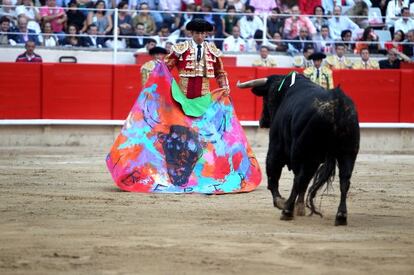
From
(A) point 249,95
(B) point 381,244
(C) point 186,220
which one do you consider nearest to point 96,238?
(C) point 186,220

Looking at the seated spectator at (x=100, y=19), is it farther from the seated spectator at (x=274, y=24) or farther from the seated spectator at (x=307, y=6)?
the seated spectator at (x=307, y=6)

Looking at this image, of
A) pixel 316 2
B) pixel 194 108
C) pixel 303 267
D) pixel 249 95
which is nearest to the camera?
pixel 303 267

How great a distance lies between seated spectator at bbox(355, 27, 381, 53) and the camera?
15499 mm

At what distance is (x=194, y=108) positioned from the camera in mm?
9250

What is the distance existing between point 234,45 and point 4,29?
3.44 meters

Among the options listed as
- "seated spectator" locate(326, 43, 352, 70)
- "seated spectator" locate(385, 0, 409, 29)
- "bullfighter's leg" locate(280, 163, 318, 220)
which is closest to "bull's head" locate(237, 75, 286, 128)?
"bullfighter's leg" locate(280, 163, 318, 220)

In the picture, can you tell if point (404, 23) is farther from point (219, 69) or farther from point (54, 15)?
point (219, 69)

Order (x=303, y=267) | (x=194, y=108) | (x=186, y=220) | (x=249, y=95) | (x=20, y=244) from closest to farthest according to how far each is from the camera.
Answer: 1. (x=303, y=267)
2. (x=20, y=244)
3. (x=186, y=220)
4. (x=194, y=108)
5. (x=249, y=95)

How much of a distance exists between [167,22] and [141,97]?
561cm

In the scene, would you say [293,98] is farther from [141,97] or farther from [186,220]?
[141,97]

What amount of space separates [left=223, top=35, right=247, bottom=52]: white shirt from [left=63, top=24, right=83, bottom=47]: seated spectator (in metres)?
2.16

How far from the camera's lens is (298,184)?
695 cm

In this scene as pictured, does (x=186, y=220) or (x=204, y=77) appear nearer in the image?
(x=186, y=220)

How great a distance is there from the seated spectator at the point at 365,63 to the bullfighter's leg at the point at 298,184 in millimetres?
8208
